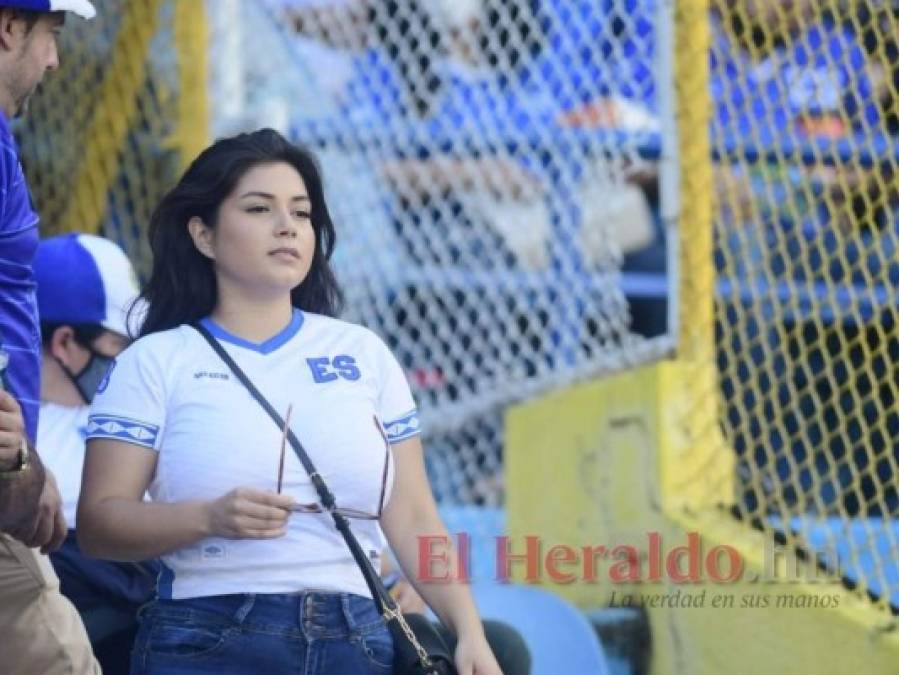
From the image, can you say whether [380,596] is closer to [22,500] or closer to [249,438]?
[249,438]

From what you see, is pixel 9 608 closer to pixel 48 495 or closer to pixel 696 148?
pixel 48 495

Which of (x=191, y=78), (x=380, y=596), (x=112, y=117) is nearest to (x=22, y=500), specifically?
(x=380, y=596)

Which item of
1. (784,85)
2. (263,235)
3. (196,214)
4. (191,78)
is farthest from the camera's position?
(191,78)

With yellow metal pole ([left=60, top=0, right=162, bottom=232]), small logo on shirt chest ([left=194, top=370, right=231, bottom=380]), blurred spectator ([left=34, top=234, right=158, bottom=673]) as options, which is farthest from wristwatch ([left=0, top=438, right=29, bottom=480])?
yellow metal pole ([left=60, top=0, right=162, bottom=232])

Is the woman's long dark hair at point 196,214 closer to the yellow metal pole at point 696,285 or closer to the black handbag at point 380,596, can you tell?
the black handbag at point 380,596

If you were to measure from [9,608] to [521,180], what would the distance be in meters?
4.55

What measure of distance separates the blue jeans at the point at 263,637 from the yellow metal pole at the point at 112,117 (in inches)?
157

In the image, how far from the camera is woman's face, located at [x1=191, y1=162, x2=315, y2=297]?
330 centimetres

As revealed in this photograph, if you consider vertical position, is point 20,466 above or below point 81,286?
below

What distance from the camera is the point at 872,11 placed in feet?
16.3

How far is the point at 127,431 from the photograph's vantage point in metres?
3.14

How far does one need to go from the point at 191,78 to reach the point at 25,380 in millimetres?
3625

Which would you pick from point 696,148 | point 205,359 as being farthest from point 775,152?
point 205,359

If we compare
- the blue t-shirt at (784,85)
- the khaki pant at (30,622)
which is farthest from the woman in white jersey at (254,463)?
the blue t-shirt at (784,85)
